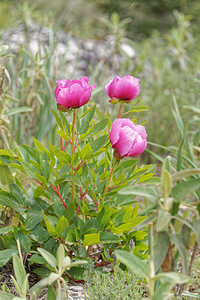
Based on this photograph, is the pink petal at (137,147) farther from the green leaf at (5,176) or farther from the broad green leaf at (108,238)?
the green leaf at (5,176)

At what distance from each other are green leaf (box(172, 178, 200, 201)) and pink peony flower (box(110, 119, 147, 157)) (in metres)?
0.18

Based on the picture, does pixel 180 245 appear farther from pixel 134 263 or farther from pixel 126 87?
pixel 126 87

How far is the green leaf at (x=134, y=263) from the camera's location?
79cm

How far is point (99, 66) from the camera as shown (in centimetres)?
240

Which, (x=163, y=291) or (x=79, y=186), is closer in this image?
(x=163, y=291)

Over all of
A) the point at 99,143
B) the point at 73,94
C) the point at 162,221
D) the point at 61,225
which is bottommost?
the point at 61,225

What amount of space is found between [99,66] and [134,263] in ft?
5.80

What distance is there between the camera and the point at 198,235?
0.80 metres

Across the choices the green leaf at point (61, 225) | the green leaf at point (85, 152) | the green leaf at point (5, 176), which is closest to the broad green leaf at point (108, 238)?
the green leaf at point (61, 225)

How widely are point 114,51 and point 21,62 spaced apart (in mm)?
978

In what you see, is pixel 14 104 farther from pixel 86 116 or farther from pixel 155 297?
pixel 155 297

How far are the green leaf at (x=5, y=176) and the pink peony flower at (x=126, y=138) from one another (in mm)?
400

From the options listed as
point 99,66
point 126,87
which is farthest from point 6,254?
point 99,66

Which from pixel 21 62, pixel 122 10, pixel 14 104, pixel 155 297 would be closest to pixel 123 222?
pixel 155 297
